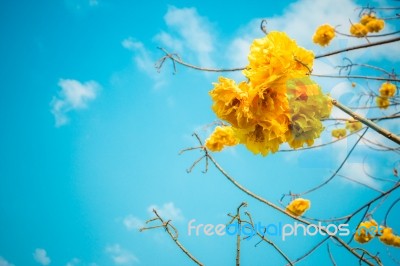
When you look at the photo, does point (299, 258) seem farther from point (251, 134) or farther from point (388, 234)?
point (388, 234)

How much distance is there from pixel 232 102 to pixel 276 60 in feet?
0.52

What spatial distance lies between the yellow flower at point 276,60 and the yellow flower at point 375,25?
4.84 meters

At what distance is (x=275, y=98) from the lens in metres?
0.76

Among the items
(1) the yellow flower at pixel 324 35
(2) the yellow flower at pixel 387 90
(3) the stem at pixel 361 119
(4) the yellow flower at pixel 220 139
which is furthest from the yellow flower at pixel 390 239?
(3) the stem at pixel 361 119

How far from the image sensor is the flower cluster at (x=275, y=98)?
2.46ft

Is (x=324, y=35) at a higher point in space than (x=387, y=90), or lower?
higher

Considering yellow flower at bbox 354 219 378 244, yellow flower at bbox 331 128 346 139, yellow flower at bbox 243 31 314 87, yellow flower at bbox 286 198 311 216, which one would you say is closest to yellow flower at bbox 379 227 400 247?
yellow flower at bbox 354 219 378 244

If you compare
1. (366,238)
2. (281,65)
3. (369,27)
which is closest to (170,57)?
(281,65)

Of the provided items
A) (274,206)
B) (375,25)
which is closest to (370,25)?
(375,25)

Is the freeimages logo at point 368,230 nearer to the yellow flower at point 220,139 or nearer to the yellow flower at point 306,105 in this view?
the yellow flower at point 220,139

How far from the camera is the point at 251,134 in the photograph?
87 centimetres

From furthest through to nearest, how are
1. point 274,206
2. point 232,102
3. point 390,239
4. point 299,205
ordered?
point 390,239, point 299,205, point 274,206, point 232,102

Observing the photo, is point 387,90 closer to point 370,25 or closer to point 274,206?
point 370,25

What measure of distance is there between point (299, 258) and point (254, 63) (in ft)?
4.74
